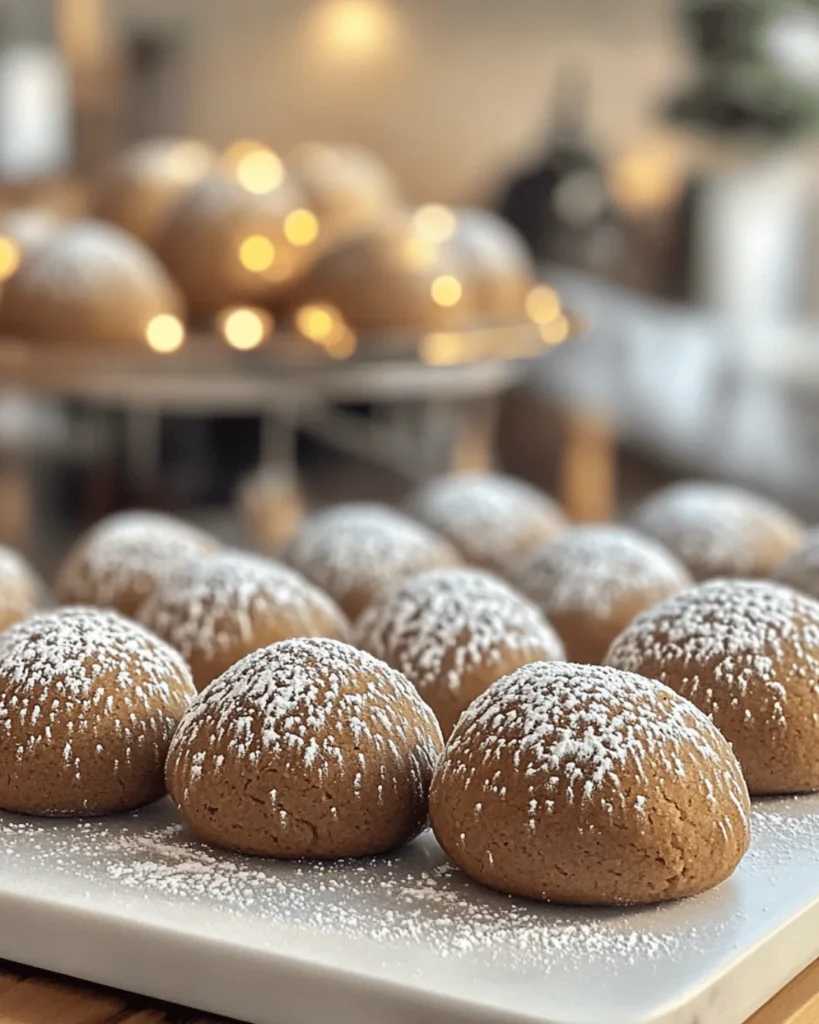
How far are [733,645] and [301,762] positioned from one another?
0.27 meters

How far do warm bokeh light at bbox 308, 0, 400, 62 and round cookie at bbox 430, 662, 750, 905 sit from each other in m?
3.39

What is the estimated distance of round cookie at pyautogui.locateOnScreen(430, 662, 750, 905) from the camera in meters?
0.76

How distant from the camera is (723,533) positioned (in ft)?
4.55

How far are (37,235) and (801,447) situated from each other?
2.16 metres

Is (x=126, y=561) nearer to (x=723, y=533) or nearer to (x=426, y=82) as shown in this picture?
(x=723, y=533)

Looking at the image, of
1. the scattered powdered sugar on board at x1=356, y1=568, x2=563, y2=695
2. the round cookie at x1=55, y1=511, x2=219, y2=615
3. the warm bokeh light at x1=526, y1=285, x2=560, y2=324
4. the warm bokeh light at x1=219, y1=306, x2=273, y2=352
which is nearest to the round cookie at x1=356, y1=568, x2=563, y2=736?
the scattered powdered sugar on board at x1=356, y1=568, x2=563, y2=695

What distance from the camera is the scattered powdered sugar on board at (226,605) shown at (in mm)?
1080

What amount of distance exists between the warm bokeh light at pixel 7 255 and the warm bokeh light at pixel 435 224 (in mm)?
410

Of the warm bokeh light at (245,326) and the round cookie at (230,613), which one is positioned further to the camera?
the warm bokeh light at (245,326)

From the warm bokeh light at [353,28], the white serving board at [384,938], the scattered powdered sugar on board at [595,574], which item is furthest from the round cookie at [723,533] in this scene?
the warm bokeh light at [353,28]

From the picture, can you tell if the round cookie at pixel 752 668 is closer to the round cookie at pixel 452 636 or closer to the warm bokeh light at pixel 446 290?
the round cookie at pixel 452 636

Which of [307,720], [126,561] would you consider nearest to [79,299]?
[126,561]

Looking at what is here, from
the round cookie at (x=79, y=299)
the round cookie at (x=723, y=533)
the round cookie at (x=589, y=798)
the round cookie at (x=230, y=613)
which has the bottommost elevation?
the round cookie at (x=723, y=533)

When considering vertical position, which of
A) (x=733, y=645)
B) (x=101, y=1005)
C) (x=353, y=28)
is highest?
(x=353, y=28)
